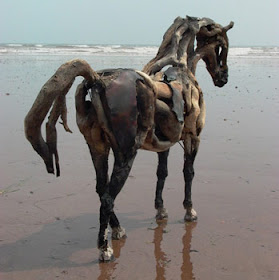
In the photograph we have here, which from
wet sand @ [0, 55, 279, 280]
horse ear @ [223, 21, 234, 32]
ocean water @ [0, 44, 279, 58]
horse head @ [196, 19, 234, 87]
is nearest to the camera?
wet sand @ [0, 55, 279, 280]

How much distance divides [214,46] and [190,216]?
2.47 meters

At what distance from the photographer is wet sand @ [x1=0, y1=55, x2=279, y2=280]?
4.56 meters

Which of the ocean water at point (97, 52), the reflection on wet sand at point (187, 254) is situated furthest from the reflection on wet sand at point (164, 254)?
the ocean water at point (97, 52)

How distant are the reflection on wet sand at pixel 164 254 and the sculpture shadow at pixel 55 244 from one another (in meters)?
0.31

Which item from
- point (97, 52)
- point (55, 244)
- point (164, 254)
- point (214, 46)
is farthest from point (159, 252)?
point (97, 52)

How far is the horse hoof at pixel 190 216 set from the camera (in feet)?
19.0

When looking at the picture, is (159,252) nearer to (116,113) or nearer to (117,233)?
(117,233)

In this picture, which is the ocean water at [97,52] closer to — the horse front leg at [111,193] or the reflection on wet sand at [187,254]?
the reflection on wet sand at [187,254]

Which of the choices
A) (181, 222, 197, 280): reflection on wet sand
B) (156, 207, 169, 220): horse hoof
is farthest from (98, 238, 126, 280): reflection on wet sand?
(156, 207, 169, 220): horse hoof

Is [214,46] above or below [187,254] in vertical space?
above

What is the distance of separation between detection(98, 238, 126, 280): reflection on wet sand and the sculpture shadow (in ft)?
0.08

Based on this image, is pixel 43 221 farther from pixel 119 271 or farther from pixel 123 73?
pixel 123 73

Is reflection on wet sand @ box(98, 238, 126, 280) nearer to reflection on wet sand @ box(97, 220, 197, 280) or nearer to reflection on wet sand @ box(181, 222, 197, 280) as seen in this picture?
reflection on wet sand @ box(97, 220, 197, 280)

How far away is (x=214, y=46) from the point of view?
20.9 feet
